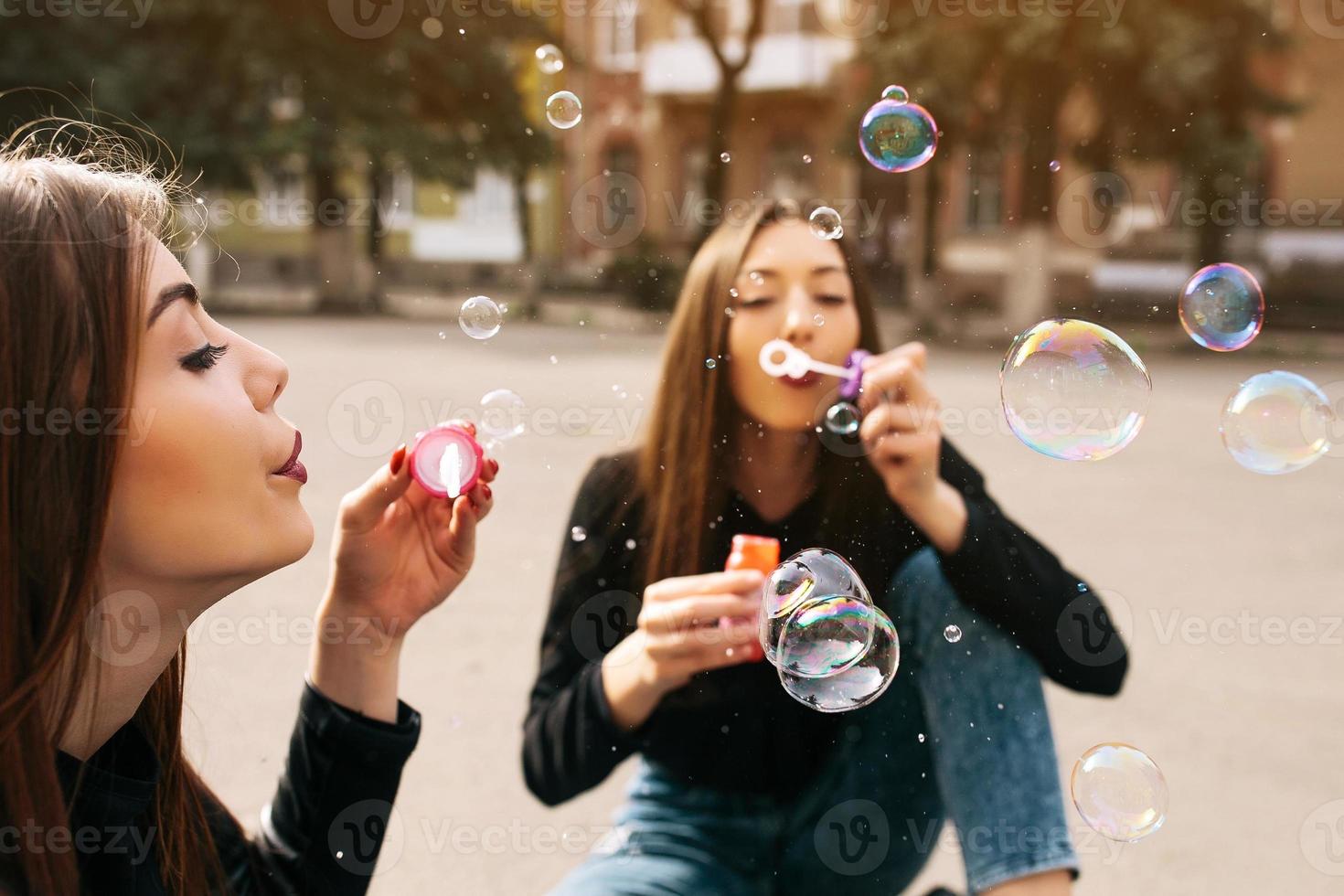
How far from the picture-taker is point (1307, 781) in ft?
9.45

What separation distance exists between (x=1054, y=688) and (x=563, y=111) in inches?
90.8

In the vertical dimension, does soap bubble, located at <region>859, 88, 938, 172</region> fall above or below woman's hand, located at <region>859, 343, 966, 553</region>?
above

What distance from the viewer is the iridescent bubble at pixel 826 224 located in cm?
168

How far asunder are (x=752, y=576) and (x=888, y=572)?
29cm

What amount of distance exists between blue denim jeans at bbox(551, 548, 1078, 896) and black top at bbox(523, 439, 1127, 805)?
31 mm

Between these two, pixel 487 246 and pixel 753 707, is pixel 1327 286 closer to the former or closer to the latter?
pixel 487 246

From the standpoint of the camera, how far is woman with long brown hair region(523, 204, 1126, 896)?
1.56 m

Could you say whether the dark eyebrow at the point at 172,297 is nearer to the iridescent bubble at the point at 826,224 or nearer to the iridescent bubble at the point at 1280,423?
the iridescent bubble at the point at 826,224

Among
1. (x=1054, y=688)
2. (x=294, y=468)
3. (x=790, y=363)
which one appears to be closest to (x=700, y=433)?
(x=790, y=363)

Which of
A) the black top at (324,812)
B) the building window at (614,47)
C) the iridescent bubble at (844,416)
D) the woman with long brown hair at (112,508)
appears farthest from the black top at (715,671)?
the building window at (614,47)

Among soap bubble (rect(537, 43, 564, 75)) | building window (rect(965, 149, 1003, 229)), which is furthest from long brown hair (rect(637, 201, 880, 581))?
building window (rect(965, 149, 1003, 229))

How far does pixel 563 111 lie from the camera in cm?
181

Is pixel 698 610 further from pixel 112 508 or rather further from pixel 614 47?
pixel 614 47

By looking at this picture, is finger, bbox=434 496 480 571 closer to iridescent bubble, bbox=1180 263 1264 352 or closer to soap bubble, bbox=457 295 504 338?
soap bubble, bbox=457 295 504 338
